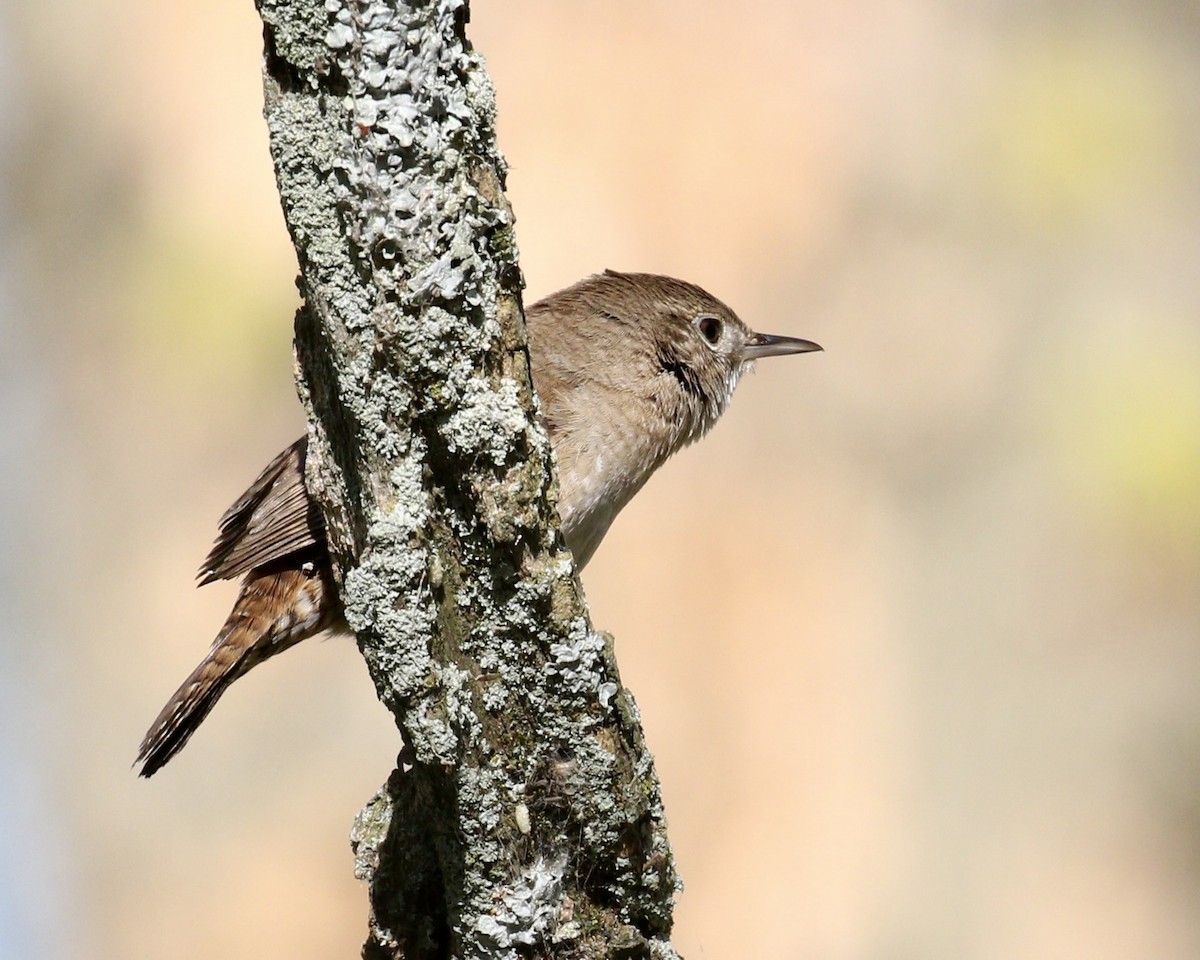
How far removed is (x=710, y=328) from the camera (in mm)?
4062

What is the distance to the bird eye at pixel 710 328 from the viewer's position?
4.01 meters

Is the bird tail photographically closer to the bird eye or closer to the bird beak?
the bird eye

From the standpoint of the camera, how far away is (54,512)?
658cm

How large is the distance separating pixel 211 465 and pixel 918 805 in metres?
3.26

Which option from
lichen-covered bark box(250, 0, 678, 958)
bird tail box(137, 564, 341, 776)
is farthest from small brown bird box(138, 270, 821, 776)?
lichen-covered bark box(250, 0, 678, 958)

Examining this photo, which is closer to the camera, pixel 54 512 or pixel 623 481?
pixel 623 481

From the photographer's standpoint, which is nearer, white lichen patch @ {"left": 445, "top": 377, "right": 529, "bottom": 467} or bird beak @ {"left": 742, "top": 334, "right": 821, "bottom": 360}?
white lichen patch @ {"left": 445, "top": 377, "right": 529, "bottom": 467}

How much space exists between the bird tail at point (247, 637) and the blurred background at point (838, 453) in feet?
7.49

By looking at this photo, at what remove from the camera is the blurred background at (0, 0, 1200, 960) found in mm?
5527

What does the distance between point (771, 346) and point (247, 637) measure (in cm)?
177

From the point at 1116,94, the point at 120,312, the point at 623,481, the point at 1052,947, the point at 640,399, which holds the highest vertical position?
the point at 1116,94

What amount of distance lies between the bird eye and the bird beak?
114 millimetres

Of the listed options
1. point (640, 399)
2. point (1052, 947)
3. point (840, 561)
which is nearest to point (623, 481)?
point (640, 399)

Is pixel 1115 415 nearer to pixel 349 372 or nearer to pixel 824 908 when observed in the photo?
pixel 824 908
